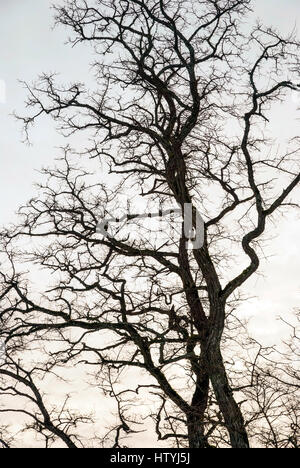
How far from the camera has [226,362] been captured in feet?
35.5

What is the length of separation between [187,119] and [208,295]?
371 cm

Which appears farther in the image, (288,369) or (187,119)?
(187,119)
